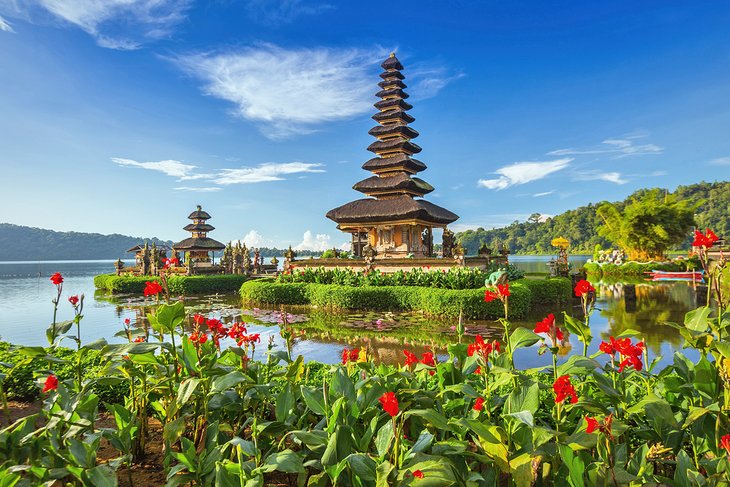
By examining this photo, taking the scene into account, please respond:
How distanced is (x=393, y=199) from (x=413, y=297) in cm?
1056

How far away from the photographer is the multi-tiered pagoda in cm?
2220

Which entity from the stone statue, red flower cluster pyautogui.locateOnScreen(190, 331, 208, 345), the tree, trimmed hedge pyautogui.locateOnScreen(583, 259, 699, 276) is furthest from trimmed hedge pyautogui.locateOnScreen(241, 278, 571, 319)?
the tree

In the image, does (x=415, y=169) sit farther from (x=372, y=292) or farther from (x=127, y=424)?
(x=127, y=424)

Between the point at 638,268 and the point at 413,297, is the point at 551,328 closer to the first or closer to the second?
the point at 413,297

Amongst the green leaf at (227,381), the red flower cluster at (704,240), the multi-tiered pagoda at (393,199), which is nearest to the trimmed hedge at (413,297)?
the multi-tiered pagoda at (393,199)

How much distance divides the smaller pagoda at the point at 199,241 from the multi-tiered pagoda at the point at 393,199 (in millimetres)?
15457

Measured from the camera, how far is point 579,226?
261ft

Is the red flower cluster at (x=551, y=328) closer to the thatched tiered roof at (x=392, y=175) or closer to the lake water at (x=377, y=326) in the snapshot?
the lake water at (x=377, y=326)

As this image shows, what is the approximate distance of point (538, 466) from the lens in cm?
195

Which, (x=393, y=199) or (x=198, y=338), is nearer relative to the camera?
(x=198, y=338)

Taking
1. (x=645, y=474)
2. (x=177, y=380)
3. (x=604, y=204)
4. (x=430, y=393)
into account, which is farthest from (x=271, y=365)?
(x=604, y=204)

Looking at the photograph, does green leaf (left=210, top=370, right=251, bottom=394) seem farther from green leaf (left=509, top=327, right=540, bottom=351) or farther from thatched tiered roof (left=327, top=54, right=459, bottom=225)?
thatched tiered roof (left=327, top=54, right=459, bottom=225)

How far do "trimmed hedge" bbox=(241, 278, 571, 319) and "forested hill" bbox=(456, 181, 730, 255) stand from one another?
1301 inches

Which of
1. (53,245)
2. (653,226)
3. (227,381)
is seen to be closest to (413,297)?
(227,381)
